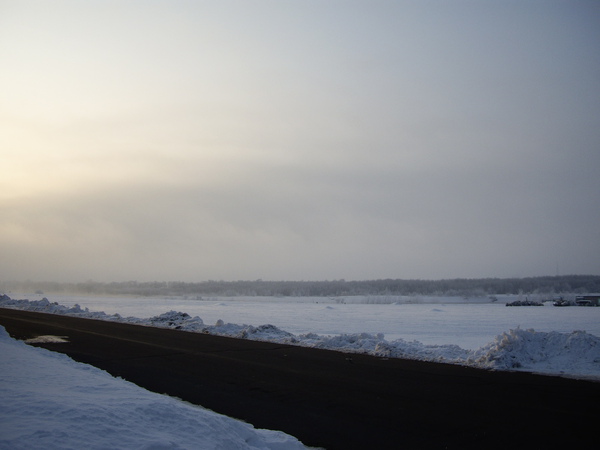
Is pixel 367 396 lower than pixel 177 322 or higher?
higher

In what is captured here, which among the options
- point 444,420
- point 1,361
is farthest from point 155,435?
point 444,420

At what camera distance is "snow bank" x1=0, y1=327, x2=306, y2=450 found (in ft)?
15.5

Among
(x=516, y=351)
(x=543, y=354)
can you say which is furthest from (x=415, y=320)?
(x=543, y=354)

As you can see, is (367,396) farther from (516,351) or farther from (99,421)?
(516,351)

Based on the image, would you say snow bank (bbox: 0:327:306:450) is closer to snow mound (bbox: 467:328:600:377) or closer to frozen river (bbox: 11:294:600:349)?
snow mound (bbox: 467:328:600:377)

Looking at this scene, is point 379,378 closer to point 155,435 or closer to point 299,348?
point 299,348

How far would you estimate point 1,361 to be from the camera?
27.0 ft

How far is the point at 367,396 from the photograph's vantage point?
1005 cm

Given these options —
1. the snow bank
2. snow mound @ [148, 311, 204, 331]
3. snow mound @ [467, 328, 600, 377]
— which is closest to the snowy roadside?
snow mound @ [467, 328, 600, 377]

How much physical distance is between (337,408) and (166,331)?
656 inches

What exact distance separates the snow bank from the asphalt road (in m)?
1.58

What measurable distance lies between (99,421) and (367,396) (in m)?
6.09

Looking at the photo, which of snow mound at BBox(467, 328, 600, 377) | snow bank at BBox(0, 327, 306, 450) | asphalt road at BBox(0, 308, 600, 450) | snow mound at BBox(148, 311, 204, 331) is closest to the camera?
snow bank at BBox(0, 327, 306, 450)

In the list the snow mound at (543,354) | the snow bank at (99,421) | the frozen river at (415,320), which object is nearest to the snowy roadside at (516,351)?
the snow mound at (543,354)
